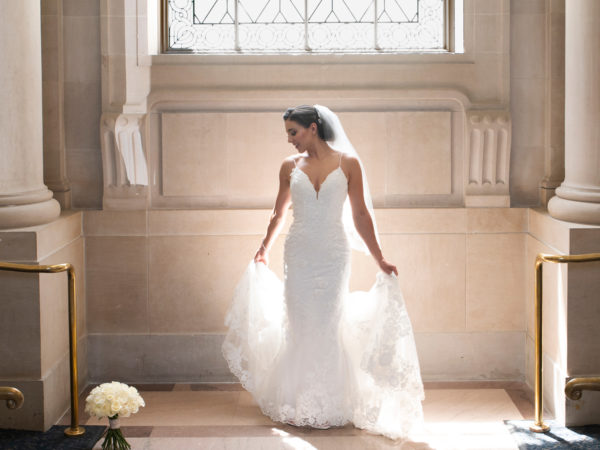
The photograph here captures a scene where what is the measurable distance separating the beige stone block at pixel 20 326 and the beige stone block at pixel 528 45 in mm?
4006

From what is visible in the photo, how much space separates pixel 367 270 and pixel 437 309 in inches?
25.2

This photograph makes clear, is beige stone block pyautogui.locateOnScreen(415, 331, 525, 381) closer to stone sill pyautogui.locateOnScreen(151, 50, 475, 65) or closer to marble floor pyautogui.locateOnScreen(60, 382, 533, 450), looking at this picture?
marble floor pyautogui.locateOnScreen(60, 382, 533, 450)

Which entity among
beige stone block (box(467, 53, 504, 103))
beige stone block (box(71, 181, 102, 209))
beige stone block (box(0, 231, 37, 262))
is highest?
beige stone block (box(467, 53, 504, 103))

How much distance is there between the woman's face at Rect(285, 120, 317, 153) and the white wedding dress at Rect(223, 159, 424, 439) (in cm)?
20

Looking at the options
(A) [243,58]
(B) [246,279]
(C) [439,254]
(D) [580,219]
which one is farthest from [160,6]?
(D) [580,219]

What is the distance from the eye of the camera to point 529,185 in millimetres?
7375

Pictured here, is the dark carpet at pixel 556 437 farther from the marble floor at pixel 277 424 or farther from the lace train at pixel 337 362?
the lace train at pixel 337 362

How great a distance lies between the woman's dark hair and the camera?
20.6 feet

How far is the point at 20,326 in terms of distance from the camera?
6.07 meters

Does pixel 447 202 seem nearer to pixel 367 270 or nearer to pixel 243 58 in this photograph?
pixel 367 270

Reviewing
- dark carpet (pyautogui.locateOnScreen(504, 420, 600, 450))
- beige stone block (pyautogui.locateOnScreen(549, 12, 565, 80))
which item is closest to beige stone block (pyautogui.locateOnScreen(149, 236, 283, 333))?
dark carpet (pyautogui.locateOnScreen(504, 420, 600, 450))

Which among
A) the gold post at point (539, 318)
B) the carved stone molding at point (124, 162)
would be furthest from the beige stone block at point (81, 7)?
the gold post at point (539, 318)

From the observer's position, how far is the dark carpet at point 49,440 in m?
5.80

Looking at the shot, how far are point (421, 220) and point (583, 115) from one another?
1556mm
